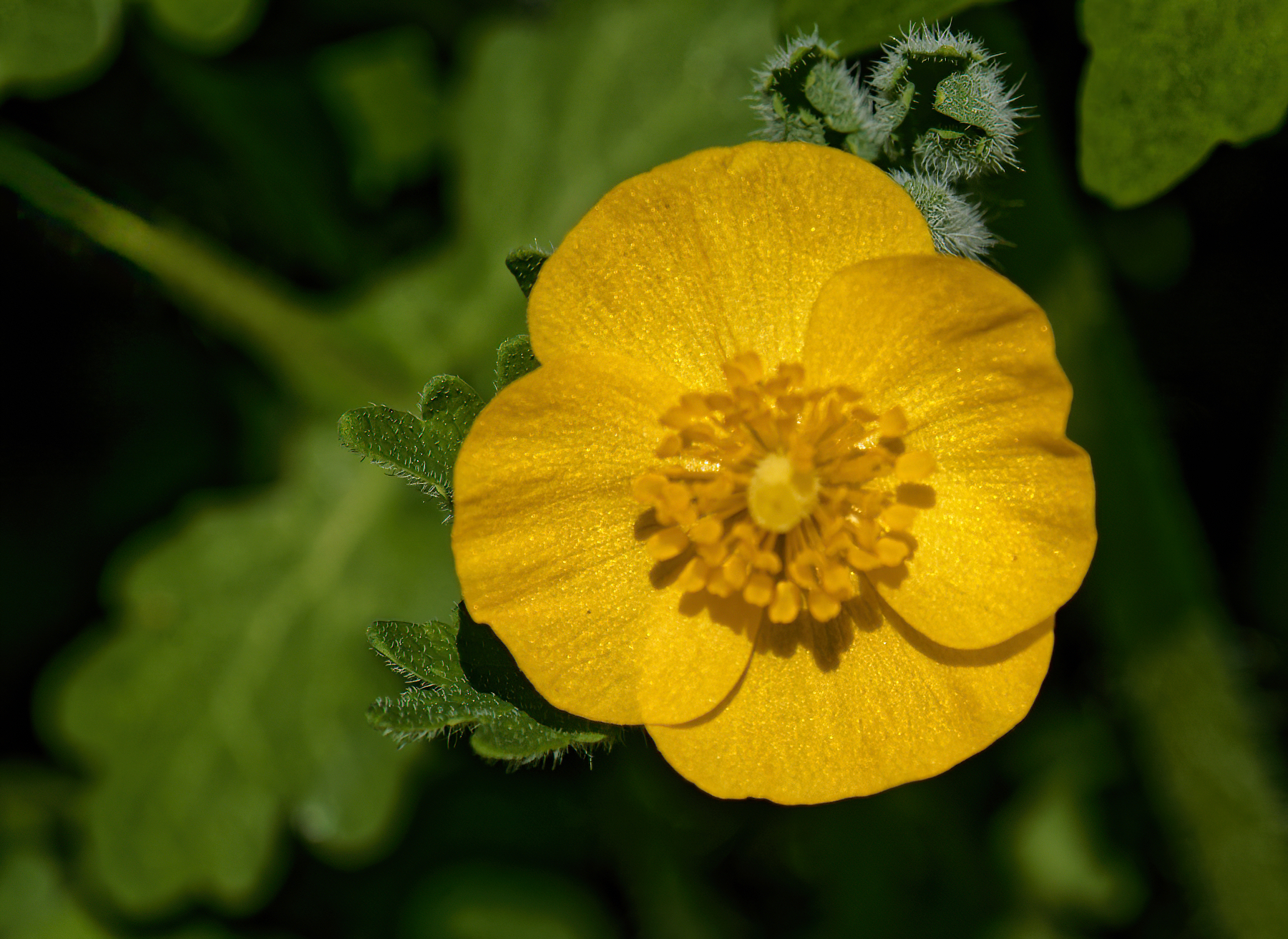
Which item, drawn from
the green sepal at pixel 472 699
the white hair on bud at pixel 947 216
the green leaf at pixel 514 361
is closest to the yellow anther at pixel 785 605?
the green sepal at pixel 472 699

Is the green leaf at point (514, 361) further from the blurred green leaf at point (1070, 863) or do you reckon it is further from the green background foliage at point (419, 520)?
the blurred green leaf at point (1070, 863)

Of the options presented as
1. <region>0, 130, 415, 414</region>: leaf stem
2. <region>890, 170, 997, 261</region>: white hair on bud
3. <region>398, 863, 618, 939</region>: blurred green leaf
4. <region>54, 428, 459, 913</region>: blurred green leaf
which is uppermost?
<region>890, 170, 997, 261</region>: white hair on bud

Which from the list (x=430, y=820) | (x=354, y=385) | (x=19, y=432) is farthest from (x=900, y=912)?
(x=19, y=432)

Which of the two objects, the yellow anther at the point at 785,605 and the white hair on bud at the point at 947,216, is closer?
the yellow anther at the point at 785,605

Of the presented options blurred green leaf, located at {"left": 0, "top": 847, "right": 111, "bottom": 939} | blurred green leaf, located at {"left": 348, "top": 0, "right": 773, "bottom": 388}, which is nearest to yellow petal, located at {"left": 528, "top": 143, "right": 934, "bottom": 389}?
blurred green leaf, located at {"left": 348, "top": 0, "right": 773, "bottom": 388}

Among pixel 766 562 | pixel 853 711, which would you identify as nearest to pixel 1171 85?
pixel 766 562

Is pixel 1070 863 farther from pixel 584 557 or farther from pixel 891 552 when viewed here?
pixel 584 557

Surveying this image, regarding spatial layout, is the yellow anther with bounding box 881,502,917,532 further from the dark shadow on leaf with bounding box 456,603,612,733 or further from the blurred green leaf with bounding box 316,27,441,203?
the blurred green leaf with bounding box 316,27,441,203
